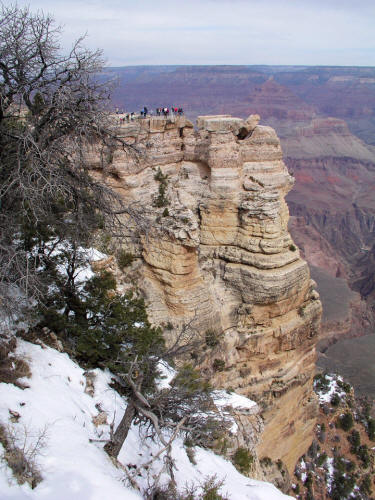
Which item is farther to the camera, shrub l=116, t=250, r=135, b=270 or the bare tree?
shrub l=116, t=250, r=135, b=270

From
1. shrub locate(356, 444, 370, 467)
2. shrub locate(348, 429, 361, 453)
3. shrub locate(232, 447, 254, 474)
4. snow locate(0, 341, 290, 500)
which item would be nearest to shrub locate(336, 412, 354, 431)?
shrub locate(348, 429, 361, 453)

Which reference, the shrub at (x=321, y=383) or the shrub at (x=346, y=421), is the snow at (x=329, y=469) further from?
the shrub at (x=321, y=383)

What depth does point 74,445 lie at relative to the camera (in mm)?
7523

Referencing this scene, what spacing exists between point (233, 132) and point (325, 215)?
114729 mm

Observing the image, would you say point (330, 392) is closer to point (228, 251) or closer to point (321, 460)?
point (321, 460)

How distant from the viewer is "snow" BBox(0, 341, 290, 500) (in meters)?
6.36

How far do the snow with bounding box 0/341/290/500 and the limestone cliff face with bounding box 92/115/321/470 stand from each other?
773 cm

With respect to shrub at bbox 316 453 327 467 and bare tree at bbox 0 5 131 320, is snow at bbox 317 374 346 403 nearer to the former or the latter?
shrub at bbox 316 453 327 467

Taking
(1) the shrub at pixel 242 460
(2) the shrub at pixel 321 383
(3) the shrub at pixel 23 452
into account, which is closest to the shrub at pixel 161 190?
(1) the shrub at pixel 242 460

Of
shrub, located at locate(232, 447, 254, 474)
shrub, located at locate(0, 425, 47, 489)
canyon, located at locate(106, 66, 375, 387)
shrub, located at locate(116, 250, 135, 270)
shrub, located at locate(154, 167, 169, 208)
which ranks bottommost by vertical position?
canyon, located at locate(106, 66, 375, 387)

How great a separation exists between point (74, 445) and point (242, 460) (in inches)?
292

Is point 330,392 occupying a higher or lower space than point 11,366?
lower

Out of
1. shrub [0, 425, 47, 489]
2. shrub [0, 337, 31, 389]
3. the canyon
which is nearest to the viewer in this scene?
shrub [0, 425, 47, 489]

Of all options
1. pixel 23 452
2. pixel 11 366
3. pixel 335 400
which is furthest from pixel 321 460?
pixel 23 452
